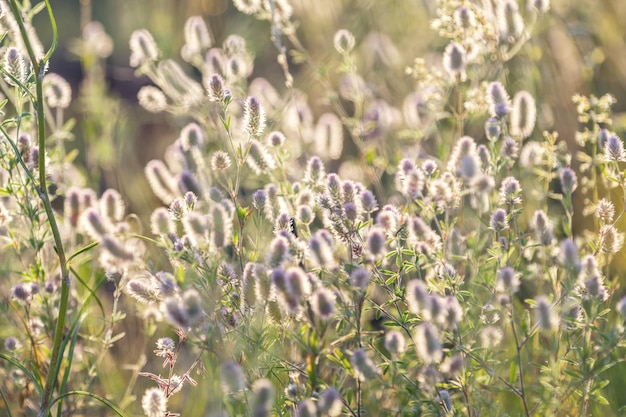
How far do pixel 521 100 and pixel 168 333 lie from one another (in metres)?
1.44

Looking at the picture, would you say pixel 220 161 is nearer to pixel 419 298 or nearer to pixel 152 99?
pixel 419 298

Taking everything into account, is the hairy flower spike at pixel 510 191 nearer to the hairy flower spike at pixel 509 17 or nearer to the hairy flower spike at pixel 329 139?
the hairy flower spike at pixel 509 17

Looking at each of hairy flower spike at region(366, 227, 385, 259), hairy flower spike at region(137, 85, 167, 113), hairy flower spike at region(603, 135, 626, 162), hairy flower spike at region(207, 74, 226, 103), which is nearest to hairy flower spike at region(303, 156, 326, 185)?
hairy flower spike at region(207, 74, 226, 103)

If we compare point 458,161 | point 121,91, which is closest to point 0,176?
point 458,161

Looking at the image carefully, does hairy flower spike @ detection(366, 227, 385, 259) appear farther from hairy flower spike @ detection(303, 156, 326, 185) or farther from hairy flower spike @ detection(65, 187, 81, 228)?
hairy flower spike @ detection(65, 187, 81, 228)

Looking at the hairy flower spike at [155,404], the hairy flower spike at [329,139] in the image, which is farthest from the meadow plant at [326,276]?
the hairy flower spike at [329,139]

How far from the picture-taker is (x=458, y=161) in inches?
69.5

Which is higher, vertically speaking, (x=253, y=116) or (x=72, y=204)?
(x=253, y=116)

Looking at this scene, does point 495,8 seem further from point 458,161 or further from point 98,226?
point 98,226

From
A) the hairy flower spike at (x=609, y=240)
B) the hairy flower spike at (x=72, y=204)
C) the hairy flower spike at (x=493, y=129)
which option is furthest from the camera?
the hairy flower spike at (x=72, y=204)

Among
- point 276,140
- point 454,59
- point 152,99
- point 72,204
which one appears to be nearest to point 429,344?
point 276,140

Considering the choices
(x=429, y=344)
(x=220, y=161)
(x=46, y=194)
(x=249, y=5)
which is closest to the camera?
(x=429, y=344)

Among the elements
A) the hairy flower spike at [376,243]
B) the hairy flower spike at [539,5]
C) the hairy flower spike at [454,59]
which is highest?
the hairy flower spike at [539,5]

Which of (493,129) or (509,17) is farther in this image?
(509,17)
